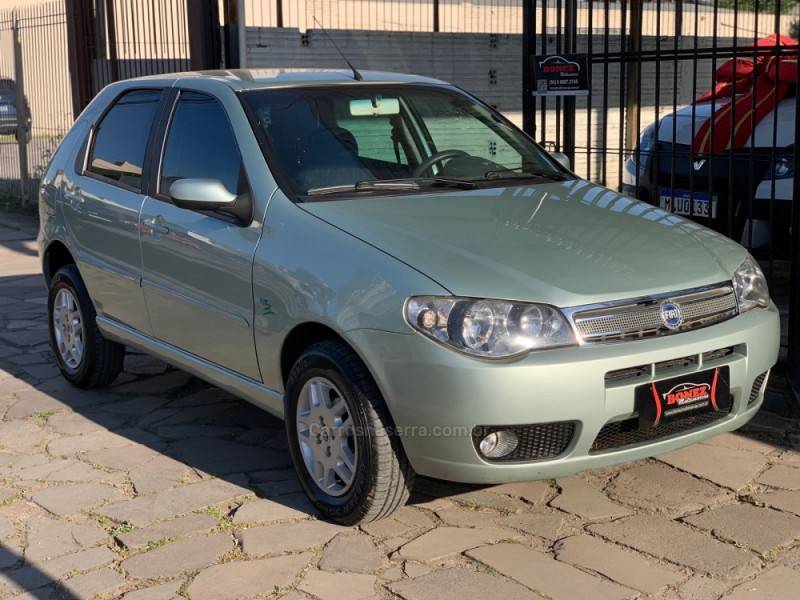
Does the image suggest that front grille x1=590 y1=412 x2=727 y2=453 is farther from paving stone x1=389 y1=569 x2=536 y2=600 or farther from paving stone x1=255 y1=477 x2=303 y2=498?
paving stone x1=255 y1=477 x2=303 y2=498

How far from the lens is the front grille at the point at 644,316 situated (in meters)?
3.69

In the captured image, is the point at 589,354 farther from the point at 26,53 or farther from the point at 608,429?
the point at 26,53

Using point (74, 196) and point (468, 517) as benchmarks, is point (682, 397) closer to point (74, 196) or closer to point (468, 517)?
point (468, 517)

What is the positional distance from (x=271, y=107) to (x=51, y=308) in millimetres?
2214

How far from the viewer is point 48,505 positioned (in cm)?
443

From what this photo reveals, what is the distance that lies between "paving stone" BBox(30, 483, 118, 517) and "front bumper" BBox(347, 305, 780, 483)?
1.44 metres

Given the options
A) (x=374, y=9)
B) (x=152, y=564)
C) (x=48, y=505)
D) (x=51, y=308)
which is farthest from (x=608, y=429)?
(x=374, y=9)

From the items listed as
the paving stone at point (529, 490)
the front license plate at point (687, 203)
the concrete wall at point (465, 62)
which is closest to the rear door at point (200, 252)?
the paving stone at point (529, 490)

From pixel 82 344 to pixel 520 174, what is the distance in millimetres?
2595

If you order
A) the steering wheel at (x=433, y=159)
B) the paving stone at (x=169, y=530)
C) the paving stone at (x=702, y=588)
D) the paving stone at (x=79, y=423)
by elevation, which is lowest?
the paving stone at (x=79, y=423)

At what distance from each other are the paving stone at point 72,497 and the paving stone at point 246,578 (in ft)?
2.90

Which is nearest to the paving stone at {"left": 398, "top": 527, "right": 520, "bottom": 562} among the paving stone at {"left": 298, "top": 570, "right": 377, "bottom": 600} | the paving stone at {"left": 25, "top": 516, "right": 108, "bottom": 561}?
the paving stone at {"left": 298, "top": 570, "right": 377, "bottom": 600}

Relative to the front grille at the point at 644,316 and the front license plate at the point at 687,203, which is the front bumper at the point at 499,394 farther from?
the front license plate at the point at 687,203

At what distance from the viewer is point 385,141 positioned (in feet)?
16.2
